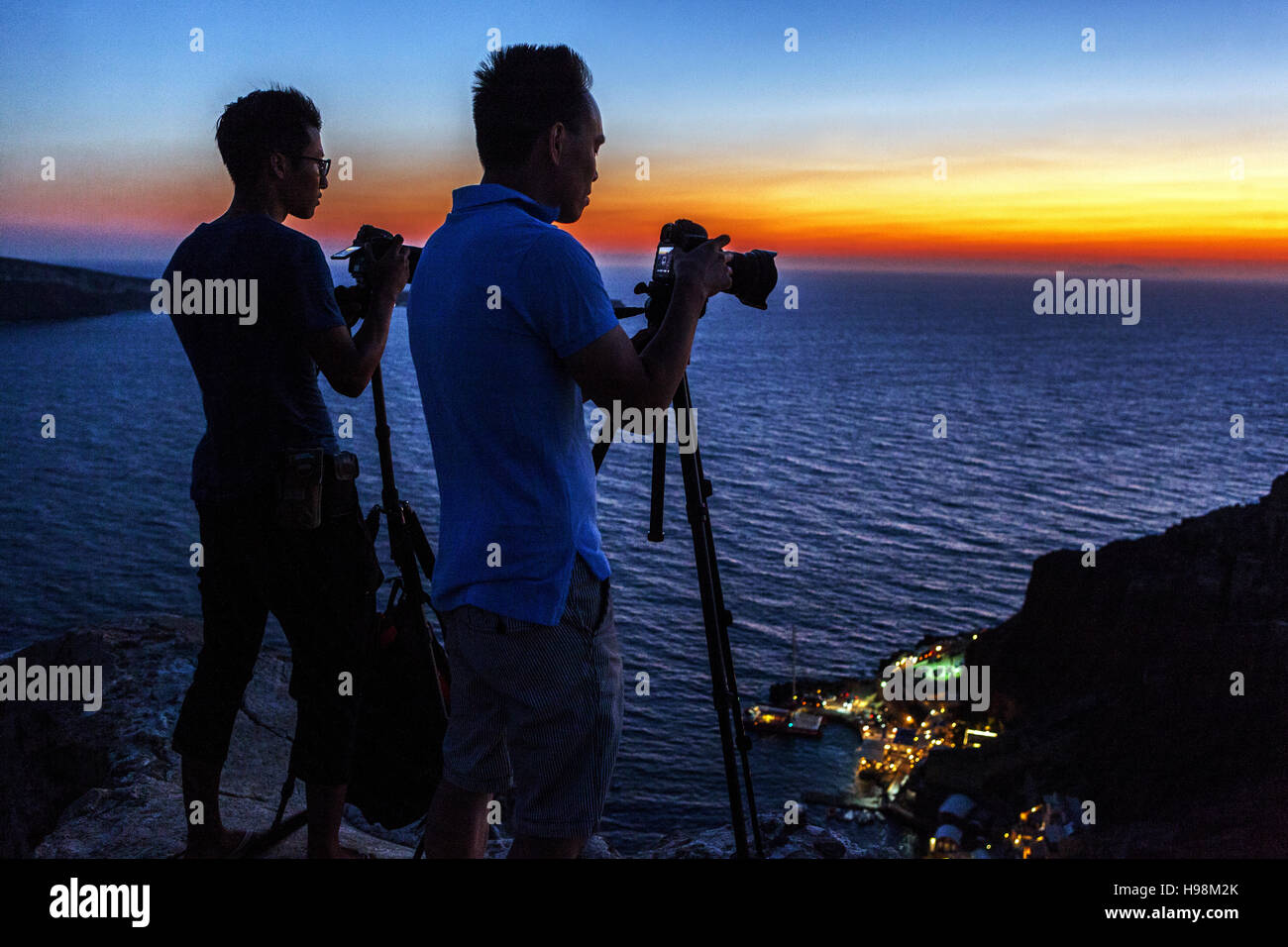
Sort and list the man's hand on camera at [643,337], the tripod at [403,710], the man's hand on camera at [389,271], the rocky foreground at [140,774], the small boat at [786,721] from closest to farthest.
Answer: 1. the man's hand on camera at [643,337]
2. the man's hand on camera at [389,271]
3. the tripod at [403,710]
4. the rocky foreground at [140,774]
5. the small boat at [786,721]

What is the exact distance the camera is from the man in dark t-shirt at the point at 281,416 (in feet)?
9.06

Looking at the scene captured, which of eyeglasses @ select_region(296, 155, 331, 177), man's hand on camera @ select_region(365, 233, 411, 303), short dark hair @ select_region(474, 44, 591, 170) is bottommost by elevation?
man's hand on camera @ select_region(365, 233, 411, 303)

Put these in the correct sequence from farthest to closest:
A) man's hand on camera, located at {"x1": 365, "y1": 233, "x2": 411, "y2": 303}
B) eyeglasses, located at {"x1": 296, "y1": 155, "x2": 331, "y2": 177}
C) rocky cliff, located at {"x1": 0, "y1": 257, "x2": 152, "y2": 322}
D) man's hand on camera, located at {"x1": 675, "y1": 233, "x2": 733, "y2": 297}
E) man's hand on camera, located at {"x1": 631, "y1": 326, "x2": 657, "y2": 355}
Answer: rocky cliff, located at {"x1": 0, "y1": 257, "x2": 152, "y2": 322} → eyeglasses, located at {"x1": 296, "y1": 155, "x2": 331, "y2": 177} → man's hand on camera, located at {"x1": 365, "y1": 233, "x2": 411, "y2": 303} → man's hand on camera, located at {"x1": 631, "y1": 326, "x2": 657, "y2": 355} → man's hand on camera, located at {"x1": 675, "y1": 233, "x2": 733, "y2": 297}

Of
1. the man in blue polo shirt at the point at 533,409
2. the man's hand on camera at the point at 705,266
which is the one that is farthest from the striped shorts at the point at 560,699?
the man's hand on camera at the point at 705,266

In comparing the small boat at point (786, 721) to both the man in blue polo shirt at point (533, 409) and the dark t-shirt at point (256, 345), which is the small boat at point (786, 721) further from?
the man in blue polo shirt at point (533, 409)

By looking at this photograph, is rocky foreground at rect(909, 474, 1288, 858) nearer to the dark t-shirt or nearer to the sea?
the sea

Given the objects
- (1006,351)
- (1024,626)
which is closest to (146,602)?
(1024,626)

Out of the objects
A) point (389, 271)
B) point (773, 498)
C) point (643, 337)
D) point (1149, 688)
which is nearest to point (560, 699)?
point (643, 337)

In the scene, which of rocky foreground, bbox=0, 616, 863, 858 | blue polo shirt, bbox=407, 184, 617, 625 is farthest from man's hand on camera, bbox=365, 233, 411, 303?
rocky foreground, bbox=0, 616, 863, 858

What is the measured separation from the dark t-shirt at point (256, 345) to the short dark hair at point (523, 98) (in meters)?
1.00

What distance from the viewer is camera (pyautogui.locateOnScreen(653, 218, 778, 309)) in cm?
223

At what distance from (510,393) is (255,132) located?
165cm

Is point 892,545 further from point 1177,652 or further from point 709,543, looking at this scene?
point 709,543
